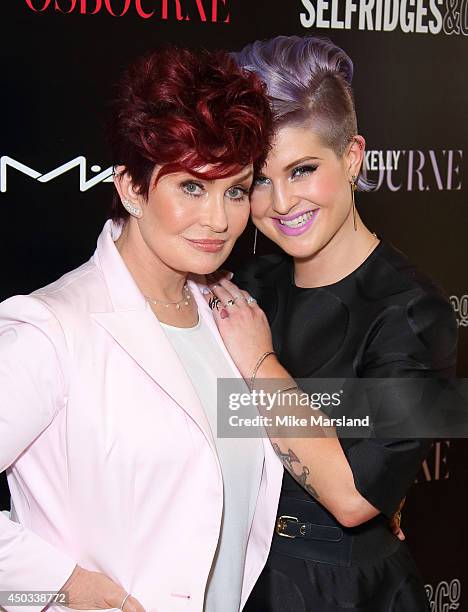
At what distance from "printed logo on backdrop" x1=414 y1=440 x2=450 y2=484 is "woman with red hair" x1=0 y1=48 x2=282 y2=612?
1.51 meters

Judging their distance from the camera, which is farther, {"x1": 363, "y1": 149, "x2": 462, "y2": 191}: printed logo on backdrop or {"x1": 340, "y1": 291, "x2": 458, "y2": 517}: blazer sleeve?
{"x1": 363, "y1": 149, "x2": 462, "y2": 191}: printed logo on backdrop

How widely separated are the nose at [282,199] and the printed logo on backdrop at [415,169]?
1.04 meters

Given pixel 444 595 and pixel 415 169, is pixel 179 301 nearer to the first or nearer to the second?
pixel 415 169

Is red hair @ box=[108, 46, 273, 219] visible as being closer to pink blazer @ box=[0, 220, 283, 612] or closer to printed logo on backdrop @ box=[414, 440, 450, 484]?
pink blazer @ box=[0, 220, 283, 612]

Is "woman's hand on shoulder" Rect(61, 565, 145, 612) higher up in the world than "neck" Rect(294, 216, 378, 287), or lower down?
lower down

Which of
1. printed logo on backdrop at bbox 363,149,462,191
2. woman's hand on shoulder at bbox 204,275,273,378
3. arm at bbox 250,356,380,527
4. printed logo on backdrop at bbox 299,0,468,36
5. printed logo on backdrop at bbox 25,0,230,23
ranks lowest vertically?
arm at bbox 250,356,380,527

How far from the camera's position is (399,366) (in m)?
1.81

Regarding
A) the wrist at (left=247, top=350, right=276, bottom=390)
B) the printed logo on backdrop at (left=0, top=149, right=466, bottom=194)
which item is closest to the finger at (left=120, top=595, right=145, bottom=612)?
the wrist at (left=247, top=350, right=276, bottom=390)

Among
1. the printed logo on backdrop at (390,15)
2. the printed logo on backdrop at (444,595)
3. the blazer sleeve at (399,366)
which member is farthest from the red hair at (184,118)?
the printed logo on backdrop at (444,595)

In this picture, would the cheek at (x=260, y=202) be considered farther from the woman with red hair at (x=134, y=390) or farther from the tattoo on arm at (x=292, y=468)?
the tattoo on arm at (x=292, y=468)

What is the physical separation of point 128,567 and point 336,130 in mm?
946

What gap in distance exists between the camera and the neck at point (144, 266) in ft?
5.88

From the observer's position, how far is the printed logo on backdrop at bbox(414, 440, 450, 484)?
3.14 meters

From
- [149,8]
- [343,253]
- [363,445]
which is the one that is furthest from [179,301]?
[149,8]
